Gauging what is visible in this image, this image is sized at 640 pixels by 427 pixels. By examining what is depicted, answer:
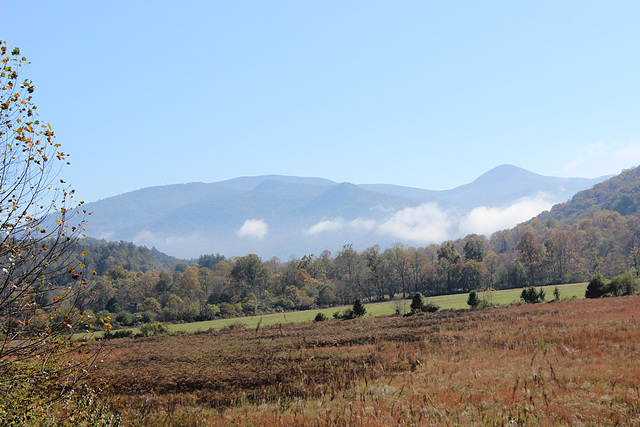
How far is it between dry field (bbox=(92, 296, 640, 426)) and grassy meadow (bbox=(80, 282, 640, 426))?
0.20 feet

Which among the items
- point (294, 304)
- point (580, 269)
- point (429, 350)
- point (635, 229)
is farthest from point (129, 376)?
point (635, 229)

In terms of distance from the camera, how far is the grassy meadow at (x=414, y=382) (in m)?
10.8

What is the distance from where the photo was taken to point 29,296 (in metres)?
7.87

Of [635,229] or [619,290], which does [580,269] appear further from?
[619,290]

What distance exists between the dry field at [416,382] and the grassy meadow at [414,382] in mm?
60

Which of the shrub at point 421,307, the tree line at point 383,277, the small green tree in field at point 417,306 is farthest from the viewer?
the tree line at point 383,277

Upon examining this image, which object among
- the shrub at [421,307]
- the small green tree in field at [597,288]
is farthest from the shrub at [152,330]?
the small green tree in field at [597,288]

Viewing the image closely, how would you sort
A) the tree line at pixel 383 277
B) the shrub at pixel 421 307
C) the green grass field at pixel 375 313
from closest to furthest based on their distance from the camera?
the shrub at pixel 421 307 < the green grass field at pixel 375 313 < the tree line at pixel 383 277

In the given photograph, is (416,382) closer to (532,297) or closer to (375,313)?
(532,297)

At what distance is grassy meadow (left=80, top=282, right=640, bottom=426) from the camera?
1077 cm

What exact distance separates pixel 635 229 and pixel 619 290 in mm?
90577

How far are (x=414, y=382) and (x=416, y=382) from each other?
0.30 feet

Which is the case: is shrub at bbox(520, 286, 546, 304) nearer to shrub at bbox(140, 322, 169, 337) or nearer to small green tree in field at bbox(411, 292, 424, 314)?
small green tree in field at bbox(411, 292, 424, 314)

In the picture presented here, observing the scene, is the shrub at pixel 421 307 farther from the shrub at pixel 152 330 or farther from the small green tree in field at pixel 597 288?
the shrub at pixel 152 330
